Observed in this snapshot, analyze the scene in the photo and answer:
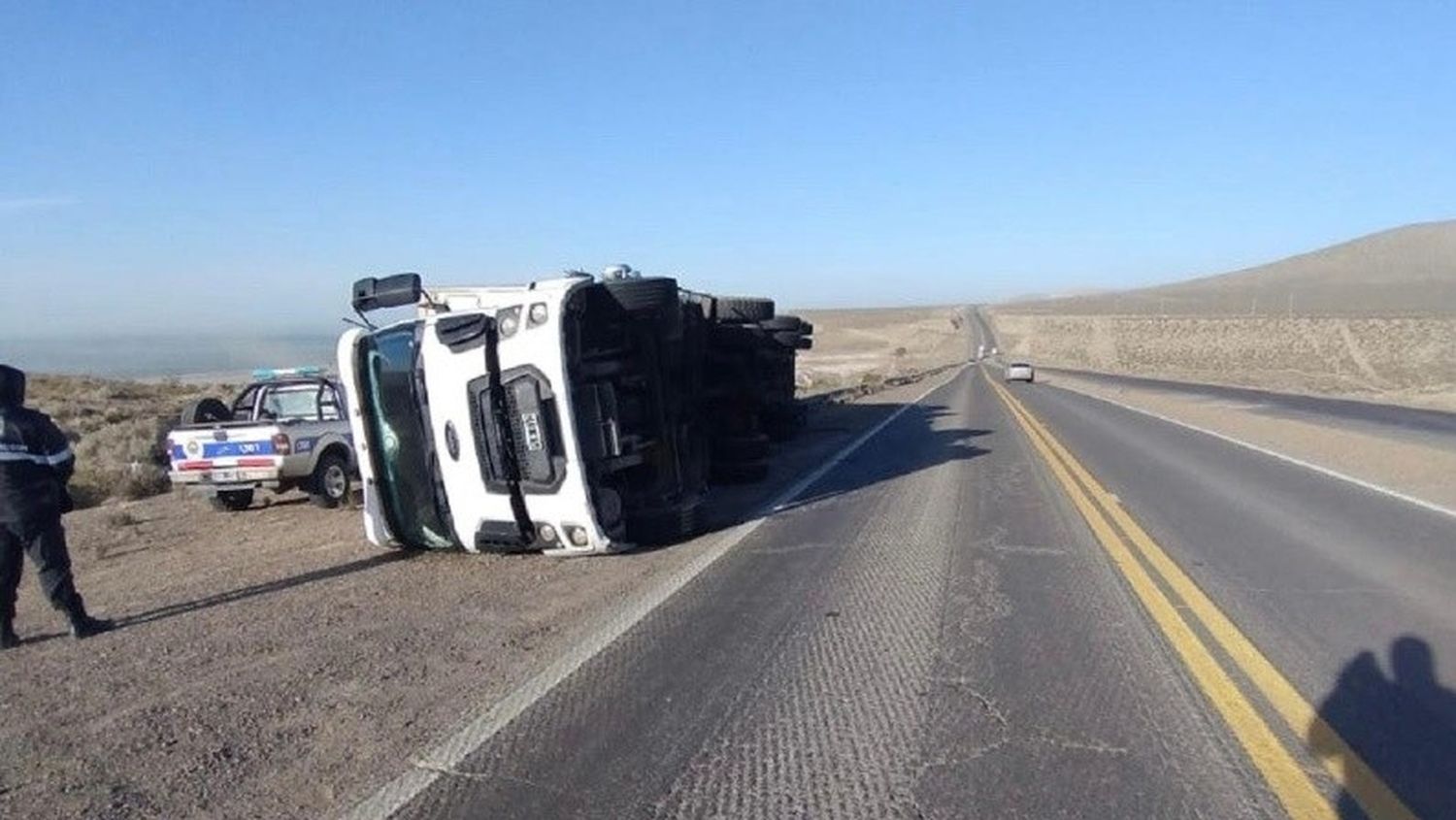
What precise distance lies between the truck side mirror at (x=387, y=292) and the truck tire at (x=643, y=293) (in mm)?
1785

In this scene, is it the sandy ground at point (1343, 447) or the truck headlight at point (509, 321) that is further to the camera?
the sandy ground at point (1343, 447)

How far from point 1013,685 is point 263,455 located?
37.8ft

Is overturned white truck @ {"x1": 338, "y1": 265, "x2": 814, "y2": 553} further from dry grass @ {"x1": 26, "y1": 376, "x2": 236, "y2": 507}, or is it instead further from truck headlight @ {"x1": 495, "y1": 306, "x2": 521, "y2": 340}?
dry grass @ {"x1": 26, "y1": 376, "x2": 236, "y2": 507}

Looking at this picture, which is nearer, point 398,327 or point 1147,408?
point 398,327

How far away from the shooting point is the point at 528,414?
9.61 m

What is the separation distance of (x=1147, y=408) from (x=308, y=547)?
2761cm

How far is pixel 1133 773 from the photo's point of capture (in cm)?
482

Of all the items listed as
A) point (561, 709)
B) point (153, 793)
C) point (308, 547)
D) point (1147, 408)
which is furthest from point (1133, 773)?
point (1147, 408)

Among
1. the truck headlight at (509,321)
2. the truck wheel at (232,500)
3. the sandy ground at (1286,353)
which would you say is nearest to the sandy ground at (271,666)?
the truck headlight at (509,321)

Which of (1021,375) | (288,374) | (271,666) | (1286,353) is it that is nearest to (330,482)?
(288,374)

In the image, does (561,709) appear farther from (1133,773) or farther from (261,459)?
(261,459)

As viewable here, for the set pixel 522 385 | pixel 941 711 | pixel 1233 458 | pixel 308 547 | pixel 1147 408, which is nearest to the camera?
pixel 941 711

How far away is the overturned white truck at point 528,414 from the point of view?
379 inches

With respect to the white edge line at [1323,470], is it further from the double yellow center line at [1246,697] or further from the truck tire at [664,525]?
the truck tire at [664,525]
